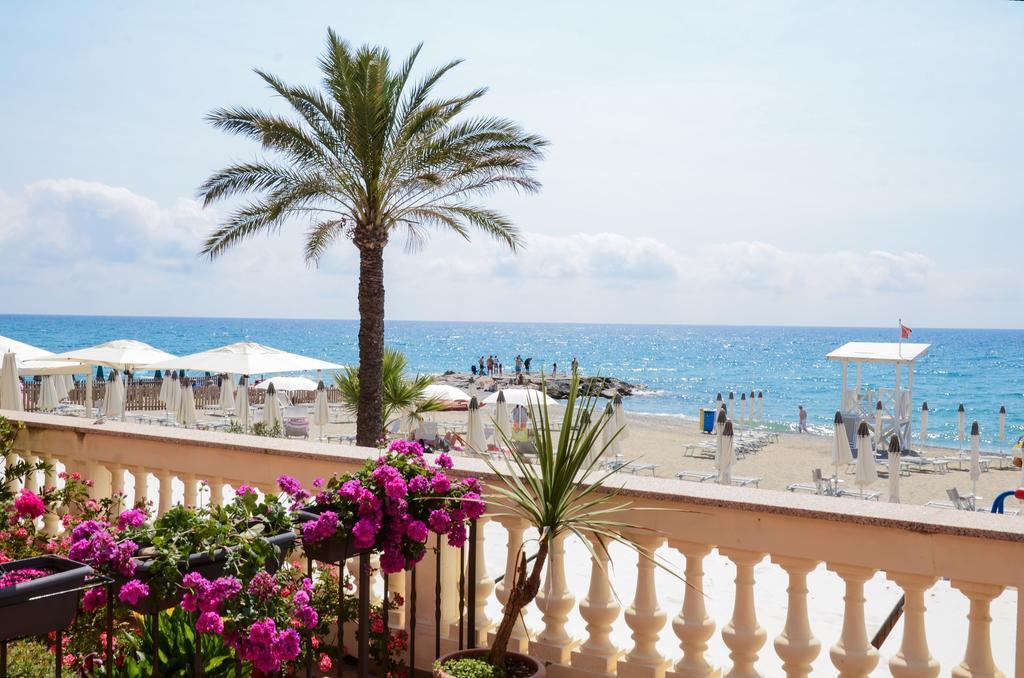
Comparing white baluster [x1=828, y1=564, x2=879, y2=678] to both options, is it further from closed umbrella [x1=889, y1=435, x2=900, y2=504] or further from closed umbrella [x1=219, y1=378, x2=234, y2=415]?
closed umbrella [x1=219, y1=378, x2=234, y2=415]

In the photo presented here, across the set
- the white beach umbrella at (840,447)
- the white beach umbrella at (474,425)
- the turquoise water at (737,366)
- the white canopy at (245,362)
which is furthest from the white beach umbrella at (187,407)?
the turquoise water at (737,366)

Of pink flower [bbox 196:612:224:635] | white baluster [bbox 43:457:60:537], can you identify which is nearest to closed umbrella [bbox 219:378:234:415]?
white baluster [bbox 43:457:60:537]

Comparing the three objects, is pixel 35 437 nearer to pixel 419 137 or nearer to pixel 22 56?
pixel 22 56

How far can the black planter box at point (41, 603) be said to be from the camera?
188 cm

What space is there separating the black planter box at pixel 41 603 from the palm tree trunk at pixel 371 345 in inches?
478

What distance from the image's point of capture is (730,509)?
9.13 feet

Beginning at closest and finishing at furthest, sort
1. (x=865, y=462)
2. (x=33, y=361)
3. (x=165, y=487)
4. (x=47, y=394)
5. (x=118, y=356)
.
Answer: (x=165, y=487), (x=865, y=462), (x=33, y=361), (x=118, y=356), (x=47, y=394)

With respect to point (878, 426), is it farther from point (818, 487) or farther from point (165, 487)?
point (165, 487)

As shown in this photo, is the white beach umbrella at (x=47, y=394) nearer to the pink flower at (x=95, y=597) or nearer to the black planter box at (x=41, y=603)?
the pink flower at (x=95, y=597)

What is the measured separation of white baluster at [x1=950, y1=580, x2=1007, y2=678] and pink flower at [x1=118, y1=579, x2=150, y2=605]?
2347mm

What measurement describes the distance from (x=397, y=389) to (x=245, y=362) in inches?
173

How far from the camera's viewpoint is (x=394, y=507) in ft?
8.84

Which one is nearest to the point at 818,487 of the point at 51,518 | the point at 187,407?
the point at 51,518

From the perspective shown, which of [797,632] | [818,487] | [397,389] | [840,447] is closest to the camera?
[797,632]
